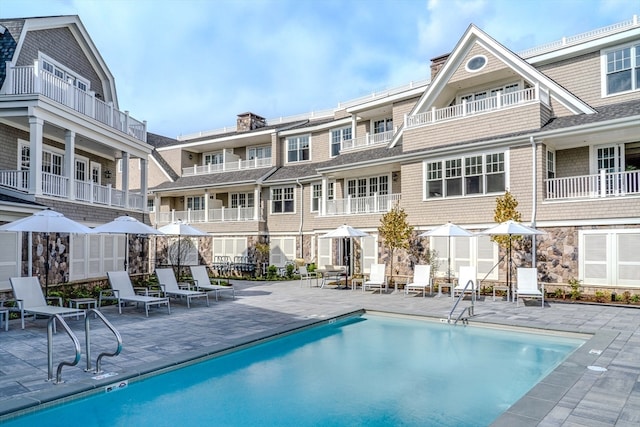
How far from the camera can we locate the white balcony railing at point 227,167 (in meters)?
29.1

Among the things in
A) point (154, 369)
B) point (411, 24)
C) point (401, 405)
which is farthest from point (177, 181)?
point (401, 405)

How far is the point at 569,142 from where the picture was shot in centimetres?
1577

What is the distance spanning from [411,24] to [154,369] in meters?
16.2

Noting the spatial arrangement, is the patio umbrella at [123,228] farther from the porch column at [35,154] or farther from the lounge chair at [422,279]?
the lounge chair at [422,279]

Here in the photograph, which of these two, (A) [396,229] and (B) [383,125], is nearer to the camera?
(A) [396,229]

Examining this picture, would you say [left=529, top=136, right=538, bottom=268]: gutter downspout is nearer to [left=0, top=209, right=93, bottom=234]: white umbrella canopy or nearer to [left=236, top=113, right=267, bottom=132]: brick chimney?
[left=0, top=209, right=93, bottom=234]: white umbrella canopy

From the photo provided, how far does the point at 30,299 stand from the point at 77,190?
716 centimetres

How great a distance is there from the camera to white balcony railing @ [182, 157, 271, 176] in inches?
1144

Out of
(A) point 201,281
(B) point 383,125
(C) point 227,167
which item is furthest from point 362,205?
(C) point 227,167

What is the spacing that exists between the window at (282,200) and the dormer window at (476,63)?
12300 millimetres

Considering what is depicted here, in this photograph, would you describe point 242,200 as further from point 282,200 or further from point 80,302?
point 80,302

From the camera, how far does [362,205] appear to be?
21875 millimetres

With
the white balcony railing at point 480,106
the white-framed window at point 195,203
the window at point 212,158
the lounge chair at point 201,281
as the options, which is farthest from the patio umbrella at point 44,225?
the window at point 212,158

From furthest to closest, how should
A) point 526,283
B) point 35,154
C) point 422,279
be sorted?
point 422,279 < point 35,154 < point 526,283
